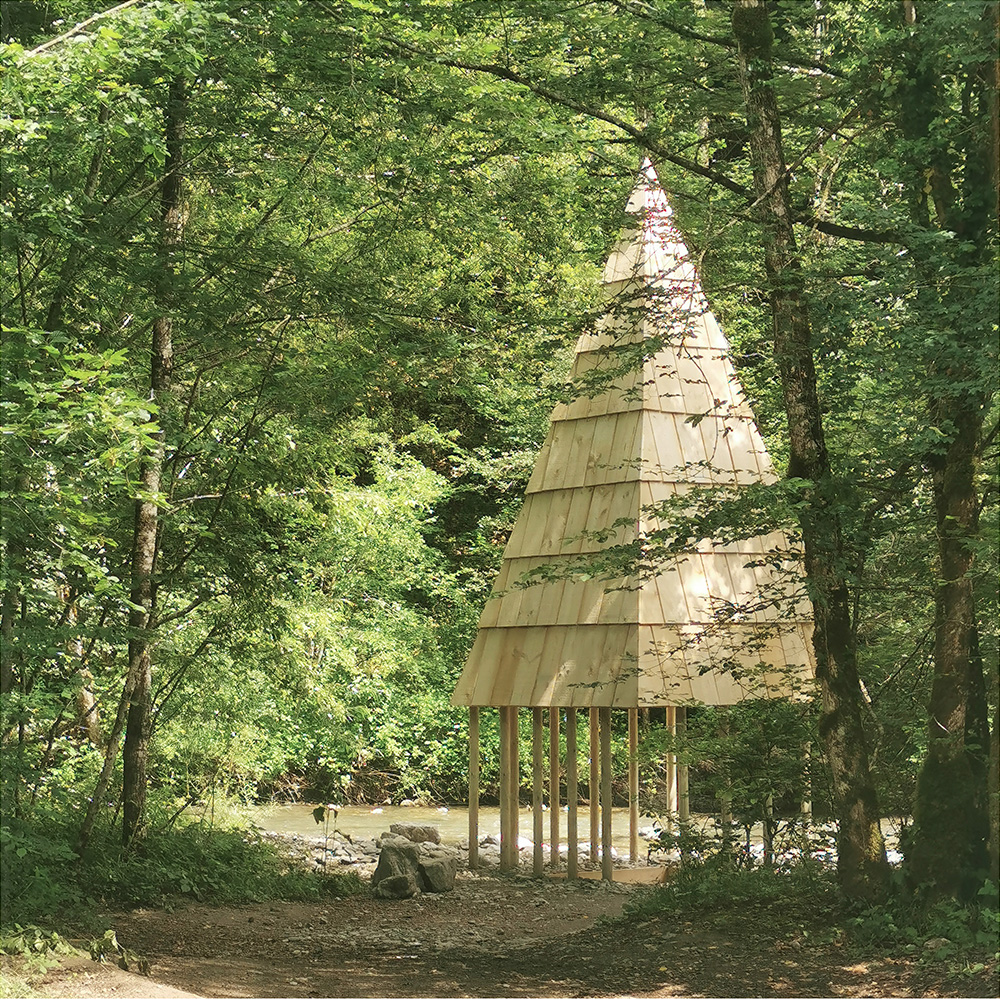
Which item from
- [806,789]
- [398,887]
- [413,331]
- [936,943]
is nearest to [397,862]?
[398,887]

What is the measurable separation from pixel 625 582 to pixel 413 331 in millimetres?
2916

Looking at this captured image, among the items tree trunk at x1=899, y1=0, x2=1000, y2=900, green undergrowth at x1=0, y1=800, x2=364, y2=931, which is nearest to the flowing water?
green undergrowth at x1=0, y1=800, x2=364, y2=931

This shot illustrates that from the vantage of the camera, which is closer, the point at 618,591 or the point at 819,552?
the point at 819,552

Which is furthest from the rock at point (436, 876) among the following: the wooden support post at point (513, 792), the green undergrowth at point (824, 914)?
the green undergrowth at point (824, 914)

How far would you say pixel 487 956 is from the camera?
8.65 metres

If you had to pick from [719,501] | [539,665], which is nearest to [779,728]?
[719,501]

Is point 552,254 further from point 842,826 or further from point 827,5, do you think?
point 842,826

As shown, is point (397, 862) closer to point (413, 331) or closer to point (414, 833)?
point (414, 833)

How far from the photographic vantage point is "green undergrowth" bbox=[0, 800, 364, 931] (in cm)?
734

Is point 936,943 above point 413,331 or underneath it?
underneath

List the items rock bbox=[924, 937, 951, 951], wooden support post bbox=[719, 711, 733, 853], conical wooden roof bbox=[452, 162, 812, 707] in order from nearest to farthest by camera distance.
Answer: rock bbox=[924, 937, 951, 951] < wooden support post bbox=[719, 711, 733, 853] < conical wooden roof bbox=[452, 162, 812, 707]

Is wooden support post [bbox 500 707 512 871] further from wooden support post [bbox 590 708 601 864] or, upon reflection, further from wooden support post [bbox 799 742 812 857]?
wooden support post [bbox 799 742 812 857]

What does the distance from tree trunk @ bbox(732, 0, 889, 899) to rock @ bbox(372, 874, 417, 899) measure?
4657 mm

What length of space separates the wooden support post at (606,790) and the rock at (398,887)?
1.77m
